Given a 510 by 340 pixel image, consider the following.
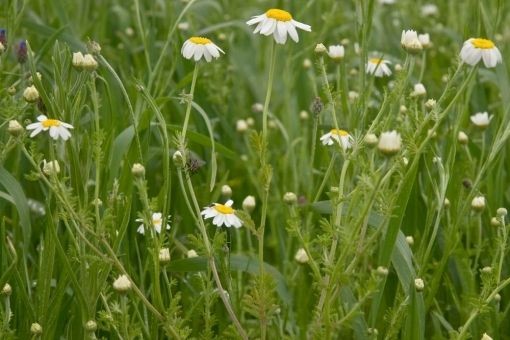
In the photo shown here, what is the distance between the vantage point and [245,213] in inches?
61.1

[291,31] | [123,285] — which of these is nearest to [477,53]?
[291,31]

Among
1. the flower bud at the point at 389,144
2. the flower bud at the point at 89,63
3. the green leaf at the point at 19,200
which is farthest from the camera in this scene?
the green leaf at the point at 19,200

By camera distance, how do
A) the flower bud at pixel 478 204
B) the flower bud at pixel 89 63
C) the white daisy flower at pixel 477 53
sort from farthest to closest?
the flower bud at pixel 478 204, the flower bud at pixel 89 63, the white daisy flower at pixel 477 53

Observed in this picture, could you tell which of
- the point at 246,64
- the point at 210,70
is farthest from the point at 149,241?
the point at 246,64

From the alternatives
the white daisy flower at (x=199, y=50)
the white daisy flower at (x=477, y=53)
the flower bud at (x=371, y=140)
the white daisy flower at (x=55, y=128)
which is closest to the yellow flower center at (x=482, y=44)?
the white daisy flower at (x=477, y=53)

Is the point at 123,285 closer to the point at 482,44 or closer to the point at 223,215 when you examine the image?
the point at 223,215

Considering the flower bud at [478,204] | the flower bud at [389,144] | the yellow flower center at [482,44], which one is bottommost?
the flower bud at [478,204]

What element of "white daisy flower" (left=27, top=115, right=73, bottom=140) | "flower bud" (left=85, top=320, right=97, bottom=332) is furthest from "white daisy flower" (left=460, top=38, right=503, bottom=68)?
"flower bud" (left=85, top=320, right=97, bottom=332)

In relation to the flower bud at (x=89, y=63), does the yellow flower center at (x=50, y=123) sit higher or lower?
lower

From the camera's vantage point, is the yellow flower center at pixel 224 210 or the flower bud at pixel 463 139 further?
the flower bud at pixel 463 139

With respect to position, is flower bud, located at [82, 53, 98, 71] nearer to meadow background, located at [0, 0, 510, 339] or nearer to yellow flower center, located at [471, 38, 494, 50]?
meadow background, located at [0, 0, 510, 339]

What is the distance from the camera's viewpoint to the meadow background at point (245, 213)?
1.58 m

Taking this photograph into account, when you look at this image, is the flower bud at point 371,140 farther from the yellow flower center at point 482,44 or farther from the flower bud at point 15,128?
the flower bud at point 15,128

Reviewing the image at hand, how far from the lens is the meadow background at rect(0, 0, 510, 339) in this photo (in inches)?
62.1
